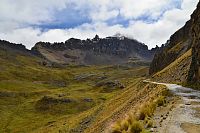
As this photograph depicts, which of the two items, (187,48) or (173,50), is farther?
(173,50)

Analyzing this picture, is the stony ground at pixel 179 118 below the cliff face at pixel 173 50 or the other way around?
below

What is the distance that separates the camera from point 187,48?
113750mm

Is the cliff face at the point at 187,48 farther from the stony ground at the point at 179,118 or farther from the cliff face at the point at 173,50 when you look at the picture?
the stony ground at the point at 179,118

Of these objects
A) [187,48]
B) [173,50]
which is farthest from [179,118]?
[173,50]

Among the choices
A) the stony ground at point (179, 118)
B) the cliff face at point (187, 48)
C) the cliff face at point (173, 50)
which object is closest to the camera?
the stony ground at point (179, 118)

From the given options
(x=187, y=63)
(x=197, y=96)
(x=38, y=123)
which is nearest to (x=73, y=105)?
(x=38, y=123)

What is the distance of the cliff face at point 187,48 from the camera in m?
60.4

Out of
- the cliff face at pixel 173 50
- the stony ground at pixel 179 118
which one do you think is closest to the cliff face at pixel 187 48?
the cliff face at pixel 173 50

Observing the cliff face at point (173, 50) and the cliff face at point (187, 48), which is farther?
the cliff face at point (173, 50)

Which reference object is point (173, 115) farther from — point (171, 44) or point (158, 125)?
point (171, 44)

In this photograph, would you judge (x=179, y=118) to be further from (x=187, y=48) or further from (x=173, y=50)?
(x=173, y=50)

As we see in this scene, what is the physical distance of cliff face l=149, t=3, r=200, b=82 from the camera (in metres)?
60.4

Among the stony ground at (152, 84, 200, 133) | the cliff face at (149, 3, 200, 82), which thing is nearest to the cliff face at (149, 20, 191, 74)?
the cliff face at (149, 3, 200, 82)

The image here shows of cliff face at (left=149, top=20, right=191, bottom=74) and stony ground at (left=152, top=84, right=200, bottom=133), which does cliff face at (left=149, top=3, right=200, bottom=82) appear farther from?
stony ground at (left=152, top=84, right=200, bottom=133)
